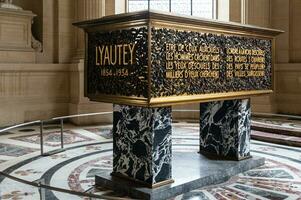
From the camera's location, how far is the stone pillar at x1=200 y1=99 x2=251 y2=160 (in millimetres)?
6113

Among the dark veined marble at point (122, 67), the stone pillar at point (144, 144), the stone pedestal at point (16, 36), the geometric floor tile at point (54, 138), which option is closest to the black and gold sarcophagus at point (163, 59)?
the dark veined marble at point (122, 67)

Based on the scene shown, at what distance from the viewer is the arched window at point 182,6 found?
41.6 ft

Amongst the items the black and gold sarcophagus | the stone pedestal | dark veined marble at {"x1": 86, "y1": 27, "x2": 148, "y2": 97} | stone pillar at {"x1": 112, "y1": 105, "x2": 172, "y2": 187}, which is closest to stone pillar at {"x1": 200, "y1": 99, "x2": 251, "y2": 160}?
the black and gold sarcophagus

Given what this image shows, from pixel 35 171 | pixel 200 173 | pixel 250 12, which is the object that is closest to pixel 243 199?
pixel 200 173

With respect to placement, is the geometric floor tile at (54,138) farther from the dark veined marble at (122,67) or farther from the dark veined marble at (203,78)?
the dark veined marble at (203,78)

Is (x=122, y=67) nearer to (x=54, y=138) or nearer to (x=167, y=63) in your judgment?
(x=167, y=63)

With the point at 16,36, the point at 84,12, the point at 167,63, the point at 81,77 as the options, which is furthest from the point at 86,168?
the point at 84,12

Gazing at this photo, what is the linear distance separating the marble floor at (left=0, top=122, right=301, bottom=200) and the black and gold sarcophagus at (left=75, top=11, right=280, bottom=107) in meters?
1.10

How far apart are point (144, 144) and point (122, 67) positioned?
90 centimetres

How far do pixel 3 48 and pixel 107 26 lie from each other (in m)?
6.16

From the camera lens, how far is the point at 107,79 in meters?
4.97

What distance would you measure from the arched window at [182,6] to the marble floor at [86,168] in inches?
183

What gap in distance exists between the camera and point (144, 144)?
4789 millimetres

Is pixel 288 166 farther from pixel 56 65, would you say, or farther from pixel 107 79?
pixel 56 65
